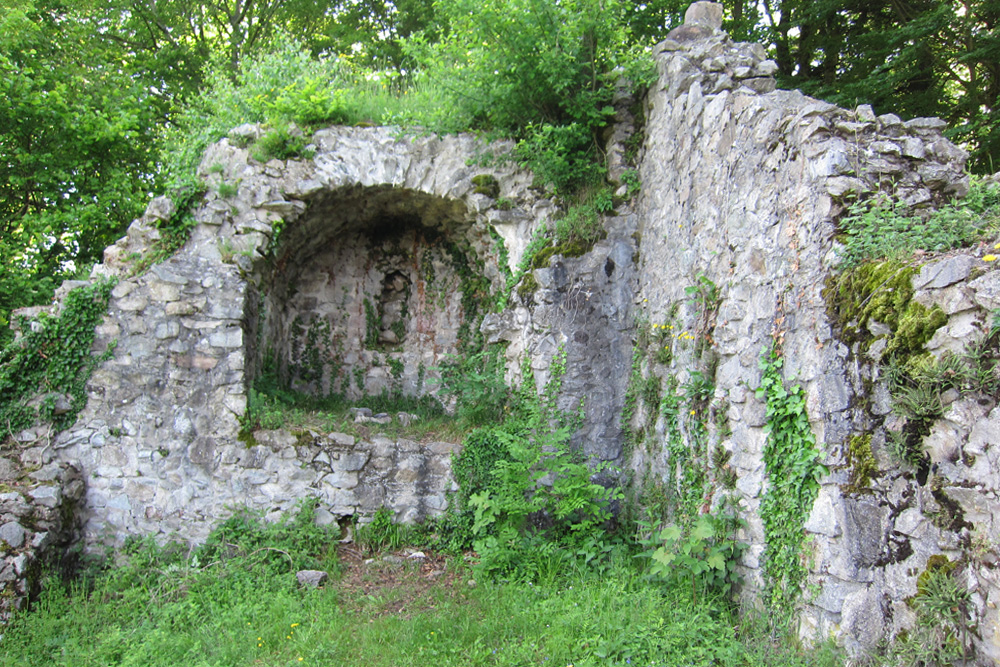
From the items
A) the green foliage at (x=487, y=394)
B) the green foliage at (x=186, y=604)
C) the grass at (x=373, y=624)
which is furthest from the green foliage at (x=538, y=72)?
the green foliage at (x=186, y=604)

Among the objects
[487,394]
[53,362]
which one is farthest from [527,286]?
[53,362]

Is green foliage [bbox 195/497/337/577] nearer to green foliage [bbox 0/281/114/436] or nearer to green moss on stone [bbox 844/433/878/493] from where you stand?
green foliage [bbox 0/281/114/436]

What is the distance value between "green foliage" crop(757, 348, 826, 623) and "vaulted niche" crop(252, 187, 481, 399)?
4448mm

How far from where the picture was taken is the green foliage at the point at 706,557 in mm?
3730

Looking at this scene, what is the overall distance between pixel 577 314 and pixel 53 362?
4.85 m

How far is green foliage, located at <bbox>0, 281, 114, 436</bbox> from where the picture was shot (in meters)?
5.33

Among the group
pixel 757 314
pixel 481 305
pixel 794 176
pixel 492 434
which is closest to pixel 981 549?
pixel 757 314

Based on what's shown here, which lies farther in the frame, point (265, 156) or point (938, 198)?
point (265, 156)

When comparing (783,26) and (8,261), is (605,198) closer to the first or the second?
(783,26)

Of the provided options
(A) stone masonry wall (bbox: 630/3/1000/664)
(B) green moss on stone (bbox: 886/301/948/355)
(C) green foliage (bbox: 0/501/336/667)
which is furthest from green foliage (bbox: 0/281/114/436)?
(B) green moss on stone (bbox: 886/301/948/355)

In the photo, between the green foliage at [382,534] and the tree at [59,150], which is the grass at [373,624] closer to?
the green foliage at [382,534]

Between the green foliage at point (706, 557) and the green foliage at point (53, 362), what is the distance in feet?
17.1

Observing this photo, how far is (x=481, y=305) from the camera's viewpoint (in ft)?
25.4

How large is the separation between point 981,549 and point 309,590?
13.9ft
